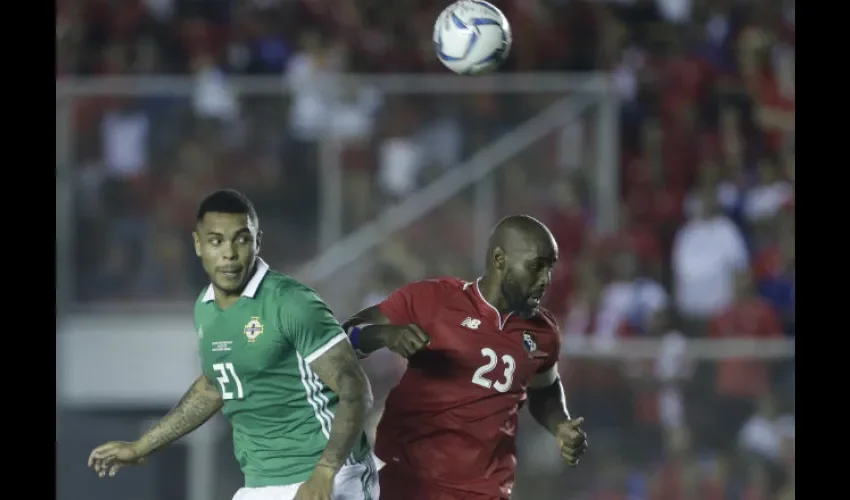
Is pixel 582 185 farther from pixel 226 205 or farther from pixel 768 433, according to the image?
pixel 226 205

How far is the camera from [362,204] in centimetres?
1109

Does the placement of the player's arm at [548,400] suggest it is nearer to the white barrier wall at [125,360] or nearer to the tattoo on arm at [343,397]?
the tattoo on arm at [343,397]

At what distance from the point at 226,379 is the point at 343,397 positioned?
0.61 metres

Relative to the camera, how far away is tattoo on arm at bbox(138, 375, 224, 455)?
6004 mm

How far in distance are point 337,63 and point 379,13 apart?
106 centimetres

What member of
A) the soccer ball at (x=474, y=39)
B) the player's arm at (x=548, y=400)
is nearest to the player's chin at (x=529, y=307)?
the player's arm at (x=548, y=400)

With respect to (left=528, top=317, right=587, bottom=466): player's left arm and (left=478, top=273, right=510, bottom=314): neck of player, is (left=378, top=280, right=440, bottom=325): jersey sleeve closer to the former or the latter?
(left=478, top=273, right=510, bottom=314): neck of player

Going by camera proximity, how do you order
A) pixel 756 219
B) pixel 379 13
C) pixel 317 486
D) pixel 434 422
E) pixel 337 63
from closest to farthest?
pixel 317 486 → pixel 434 422 → pixel 756 219 → pixel 337 63 → pixel 379 13

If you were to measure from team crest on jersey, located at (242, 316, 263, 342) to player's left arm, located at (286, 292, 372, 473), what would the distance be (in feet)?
0.46

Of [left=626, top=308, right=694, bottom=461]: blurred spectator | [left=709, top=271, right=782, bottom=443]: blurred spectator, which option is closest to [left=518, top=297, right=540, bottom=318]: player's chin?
[left=626, top=308, right=694, bottom=461]: blurred spectator

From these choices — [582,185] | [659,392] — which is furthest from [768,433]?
[582,185]
